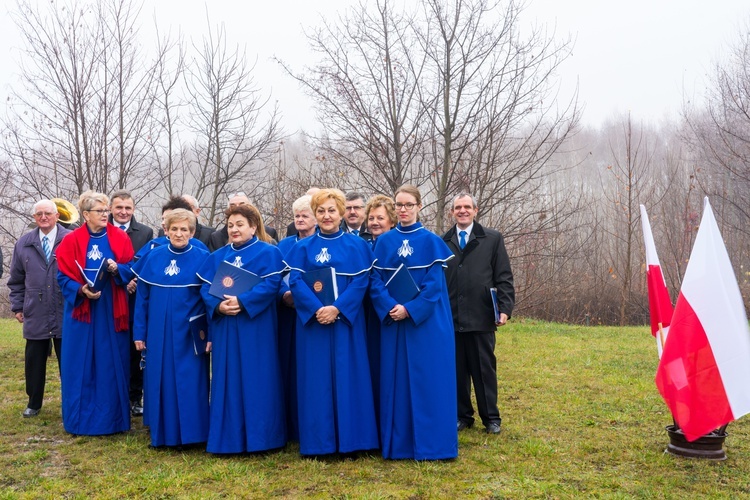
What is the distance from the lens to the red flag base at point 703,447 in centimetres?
540

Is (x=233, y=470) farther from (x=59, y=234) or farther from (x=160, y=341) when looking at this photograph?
(x=59, y=234)

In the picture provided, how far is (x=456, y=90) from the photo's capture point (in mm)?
12945

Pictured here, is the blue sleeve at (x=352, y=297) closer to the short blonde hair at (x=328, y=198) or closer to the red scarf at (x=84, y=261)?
the short blonde hair at (x=328, y=198)

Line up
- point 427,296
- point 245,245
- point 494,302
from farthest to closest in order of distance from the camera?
point 494,302 < point 245,245 < point 427,296

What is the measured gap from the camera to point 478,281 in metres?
6.42

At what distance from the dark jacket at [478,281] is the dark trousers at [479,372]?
15 centimetres

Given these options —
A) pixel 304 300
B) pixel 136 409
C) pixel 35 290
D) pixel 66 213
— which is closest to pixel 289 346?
pixel 304 300

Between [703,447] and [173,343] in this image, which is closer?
[703,447]

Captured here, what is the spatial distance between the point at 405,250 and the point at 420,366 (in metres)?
Result: 0.92

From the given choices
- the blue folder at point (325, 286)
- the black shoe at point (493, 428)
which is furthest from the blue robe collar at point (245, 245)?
the black shoe at point (493, 428)

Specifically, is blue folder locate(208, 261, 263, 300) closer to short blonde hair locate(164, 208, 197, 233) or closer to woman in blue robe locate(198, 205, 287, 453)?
woman in blue robe locate(198, 205, 287, 453)

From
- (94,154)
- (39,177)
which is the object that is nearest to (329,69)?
(94,154)

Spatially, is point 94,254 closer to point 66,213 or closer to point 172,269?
point 172,269

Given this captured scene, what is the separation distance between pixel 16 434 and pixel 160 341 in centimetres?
181
